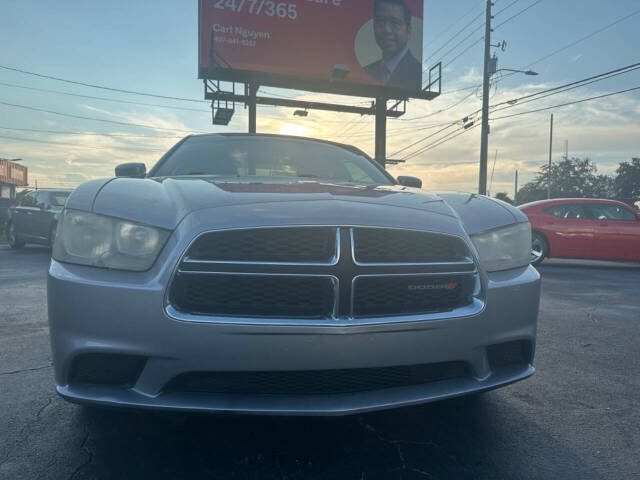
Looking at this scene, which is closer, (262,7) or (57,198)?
(57,198)

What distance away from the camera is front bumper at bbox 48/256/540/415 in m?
1.58

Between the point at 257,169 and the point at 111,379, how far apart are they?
1.90 meters

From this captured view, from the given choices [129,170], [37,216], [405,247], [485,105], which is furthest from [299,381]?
[485,105]

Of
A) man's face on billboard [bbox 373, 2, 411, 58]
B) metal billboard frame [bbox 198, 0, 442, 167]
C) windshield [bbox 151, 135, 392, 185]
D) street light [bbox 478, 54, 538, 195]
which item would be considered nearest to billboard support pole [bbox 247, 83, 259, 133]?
metal billboard frame [bbox 198, 0, 442, 167]

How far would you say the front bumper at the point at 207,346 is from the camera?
1.58 m

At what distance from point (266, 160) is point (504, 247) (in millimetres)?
1827

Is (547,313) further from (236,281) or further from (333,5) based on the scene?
(333,5)

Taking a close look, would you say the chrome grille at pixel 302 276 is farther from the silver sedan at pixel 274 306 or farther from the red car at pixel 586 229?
the red car at pixel 586 229

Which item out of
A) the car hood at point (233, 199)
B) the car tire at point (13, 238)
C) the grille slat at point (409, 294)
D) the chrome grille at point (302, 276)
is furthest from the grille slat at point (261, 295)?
the car tire at point (13, 238)

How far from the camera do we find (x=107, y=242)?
180 centimetres

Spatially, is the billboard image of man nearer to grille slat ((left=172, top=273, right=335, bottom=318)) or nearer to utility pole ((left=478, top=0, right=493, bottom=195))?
utility pole ((left=478, top=0, right=493, bottom=195))

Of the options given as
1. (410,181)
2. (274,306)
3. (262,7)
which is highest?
(262,7)

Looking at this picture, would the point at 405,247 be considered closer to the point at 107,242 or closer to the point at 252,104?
the point at 107,242

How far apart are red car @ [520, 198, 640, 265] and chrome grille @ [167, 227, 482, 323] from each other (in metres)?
8.17
